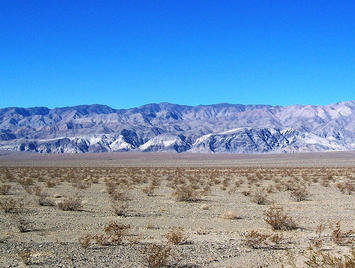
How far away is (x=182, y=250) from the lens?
10570 millimetres

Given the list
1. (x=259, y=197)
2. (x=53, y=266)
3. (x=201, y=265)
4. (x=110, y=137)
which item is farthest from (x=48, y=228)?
(x=110, y=137)

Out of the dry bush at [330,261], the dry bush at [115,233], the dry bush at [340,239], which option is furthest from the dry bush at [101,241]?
the dry bush at [340,239]

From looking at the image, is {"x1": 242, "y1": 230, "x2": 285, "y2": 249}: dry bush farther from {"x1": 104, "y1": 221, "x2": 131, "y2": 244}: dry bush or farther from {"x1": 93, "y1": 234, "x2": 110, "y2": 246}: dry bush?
{"x1": 93, "y1": 234, "x2": 110, "y2": 246}: dry bush

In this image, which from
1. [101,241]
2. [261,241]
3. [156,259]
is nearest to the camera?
[156,259]

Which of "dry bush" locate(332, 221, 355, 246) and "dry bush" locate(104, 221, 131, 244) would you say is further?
"dry bush" locate(104, 221, 131, 244)

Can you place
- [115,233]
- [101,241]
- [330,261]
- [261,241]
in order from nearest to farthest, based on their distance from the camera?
[330,261] → [261,241] → [101,241] → [115,233]

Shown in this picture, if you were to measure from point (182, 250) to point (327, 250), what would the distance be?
3816mm

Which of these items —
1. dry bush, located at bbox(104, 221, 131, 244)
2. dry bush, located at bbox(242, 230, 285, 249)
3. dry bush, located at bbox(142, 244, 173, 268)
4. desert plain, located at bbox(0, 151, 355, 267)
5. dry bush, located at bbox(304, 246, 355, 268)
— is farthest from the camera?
dry bush, located at bbox(104, 221, 131, 244)

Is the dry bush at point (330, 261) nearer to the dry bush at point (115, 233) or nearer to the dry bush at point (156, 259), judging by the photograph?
the dry bush at point (156, 259)

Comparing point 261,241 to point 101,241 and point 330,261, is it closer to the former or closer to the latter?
point 330,261

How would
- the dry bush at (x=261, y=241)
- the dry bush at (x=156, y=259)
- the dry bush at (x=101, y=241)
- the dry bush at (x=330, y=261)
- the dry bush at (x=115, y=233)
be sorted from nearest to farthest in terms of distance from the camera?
the dry bush at (x=330, y=261), the dry bush at (x=156, y=259), the dry bush at (x=261, y=241), the dry bush at (x=101, y=241), the dry bush at (x=115, y=233)

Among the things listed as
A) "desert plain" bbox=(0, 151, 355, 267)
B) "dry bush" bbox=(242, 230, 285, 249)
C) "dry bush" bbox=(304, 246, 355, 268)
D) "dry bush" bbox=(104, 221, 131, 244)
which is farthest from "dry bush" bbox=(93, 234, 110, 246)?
"dry bush" bbox=(304, 246, 355, 268)

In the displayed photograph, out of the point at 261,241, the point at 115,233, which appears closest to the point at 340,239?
the point at 261,241

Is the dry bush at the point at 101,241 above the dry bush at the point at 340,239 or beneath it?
above
